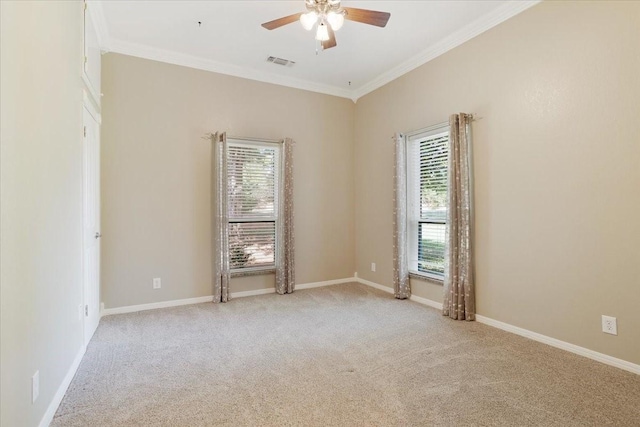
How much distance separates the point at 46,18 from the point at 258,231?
10.5 feet

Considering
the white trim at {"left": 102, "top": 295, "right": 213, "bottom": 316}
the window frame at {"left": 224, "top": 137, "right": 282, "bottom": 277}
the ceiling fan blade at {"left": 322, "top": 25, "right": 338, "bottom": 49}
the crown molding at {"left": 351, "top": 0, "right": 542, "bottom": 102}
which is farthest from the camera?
the window frame at {"left": 224, "top": 137, "right": 282, "bottom": 277}

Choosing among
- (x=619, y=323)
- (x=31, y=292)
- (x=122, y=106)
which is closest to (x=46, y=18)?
(x=31, y=292)

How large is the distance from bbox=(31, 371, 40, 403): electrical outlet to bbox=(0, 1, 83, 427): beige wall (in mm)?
38

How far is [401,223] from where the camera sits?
4449 mm

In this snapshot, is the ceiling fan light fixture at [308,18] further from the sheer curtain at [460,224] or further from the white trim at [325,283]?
the white trim at [325,283]

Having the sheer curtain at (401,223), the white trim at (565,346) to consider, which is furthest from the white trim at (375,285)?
the white trim at (565,346)

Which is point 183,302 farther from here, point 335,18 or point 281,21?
point 335,18

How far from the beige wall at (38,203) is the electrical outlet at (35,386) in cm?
4

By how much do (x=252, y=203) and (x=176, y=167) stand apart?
3.57ft

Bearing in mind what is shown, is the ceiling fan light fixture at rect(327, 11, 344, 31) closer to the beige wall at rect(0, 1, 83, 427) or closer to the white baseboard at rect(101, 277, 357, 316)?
the beige wall at rect(0, 1, 83, 427)

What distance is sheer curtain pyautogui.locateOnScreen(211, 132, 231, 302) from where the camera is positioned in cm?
428

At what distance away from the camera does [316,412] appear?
1977 mm

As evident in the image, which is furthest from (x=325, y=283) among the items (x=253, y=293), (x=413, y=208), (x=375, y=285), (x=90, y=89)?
(x=90, y=89)

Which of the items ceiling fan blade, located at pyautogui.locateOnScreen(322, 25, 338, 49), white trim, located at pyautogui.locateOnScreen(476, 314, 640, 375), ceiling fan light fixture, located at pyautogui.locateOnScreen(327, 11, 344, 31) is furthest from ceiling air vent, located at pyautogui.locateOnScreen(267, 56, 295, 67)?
white trim, located at pyautogui.locateOnScreen(476, 314, 640, 375)
